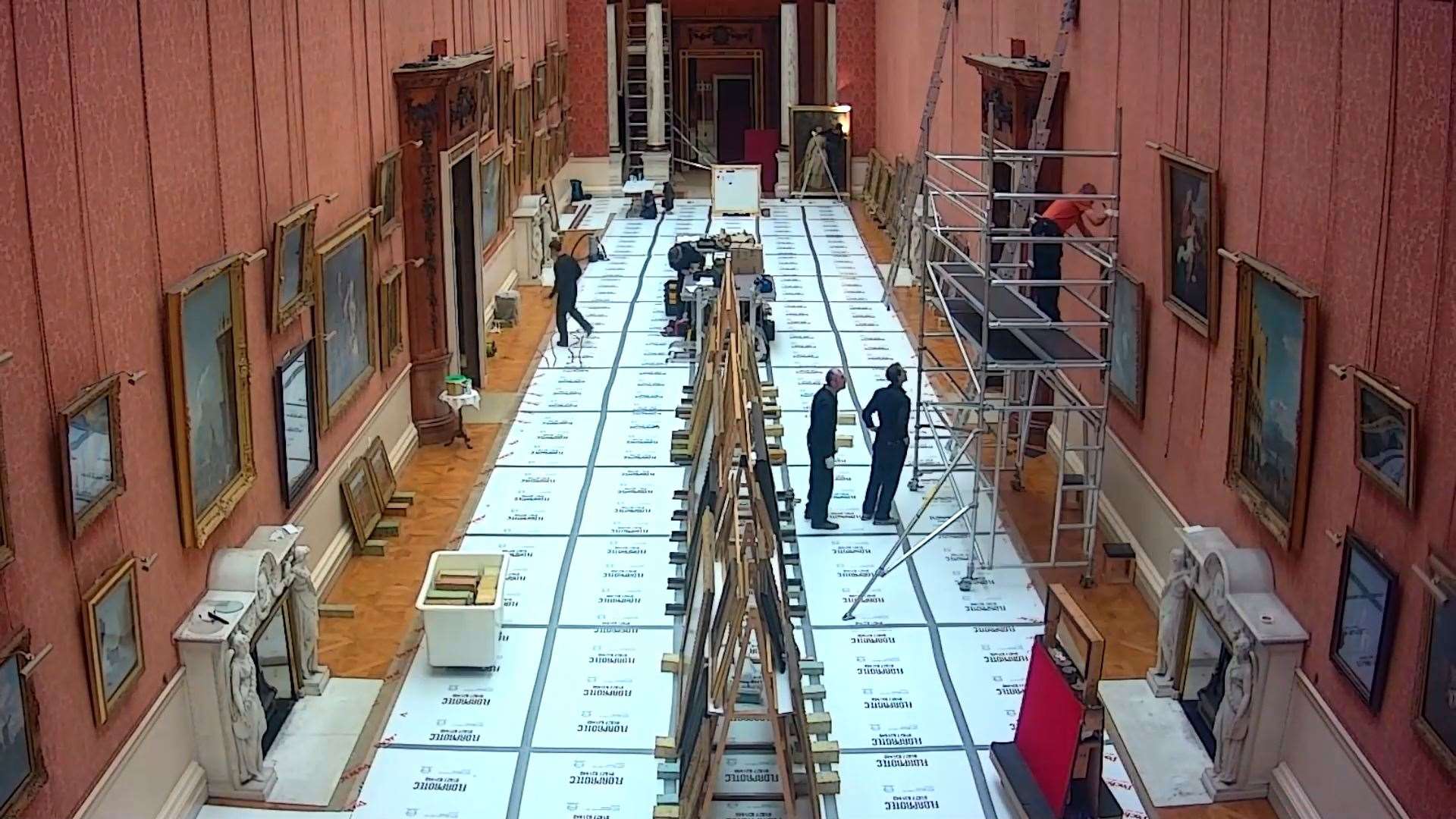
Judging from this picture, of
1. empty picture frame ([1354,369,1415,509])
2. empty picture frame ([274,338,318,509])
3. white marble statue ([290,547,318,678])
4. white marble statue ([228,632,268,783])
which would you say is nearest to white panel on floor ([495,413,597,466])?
empty picture frame ([274,338,318,509])

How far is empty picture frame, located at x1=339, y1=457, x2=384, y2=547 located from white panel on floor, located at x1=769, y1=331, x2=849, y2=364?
5.80m

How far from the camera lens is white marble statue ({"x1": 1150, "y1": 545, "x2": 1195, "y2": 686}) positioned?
8.70 metres

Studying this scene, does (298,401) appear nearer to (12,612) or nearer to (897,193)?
(12,612)

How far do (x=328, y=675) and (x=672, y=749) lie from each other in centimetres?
277

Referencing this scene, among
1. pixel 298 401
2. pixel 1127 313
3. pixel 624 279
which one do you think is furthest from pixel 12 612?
pixel 624 279

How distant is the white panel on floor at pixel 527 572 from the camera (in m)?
10.3

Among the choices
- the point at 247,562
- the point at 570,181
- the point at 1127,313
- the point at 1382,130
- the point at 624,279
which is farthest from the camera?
the point at 570,181

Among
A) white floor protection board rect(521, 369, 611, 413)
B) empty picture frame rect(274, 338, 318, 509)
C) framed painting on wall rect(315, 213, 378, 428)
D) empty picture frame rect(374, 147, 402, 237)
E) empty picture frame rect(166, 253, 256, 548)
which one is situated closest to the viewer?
empty picture frame rect(166, 253, 256, 548)

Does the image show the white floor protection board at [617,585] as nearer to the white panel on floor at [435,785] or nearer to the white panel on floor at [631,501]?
the white panel on floor at [631,501]

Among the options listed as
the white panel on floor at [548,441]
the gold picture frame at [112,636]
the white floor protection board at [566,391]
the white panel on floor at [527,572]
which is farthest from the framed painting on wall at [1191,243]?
the white floor protection board at [566,391]

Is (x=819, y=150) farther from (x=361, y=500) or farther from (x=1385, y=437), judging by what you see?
(x=1385, y=437)

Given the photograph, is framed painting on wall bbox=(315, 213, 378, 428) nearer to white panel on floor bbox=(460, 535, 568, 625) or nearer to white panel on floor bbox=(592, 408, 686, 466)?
white panel on floor bbox=(460, 535, 568, 625)

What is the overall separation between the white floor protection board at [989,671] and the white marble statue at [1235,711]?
1119 millimetres

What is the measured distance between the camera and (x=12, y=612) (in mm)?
6066
